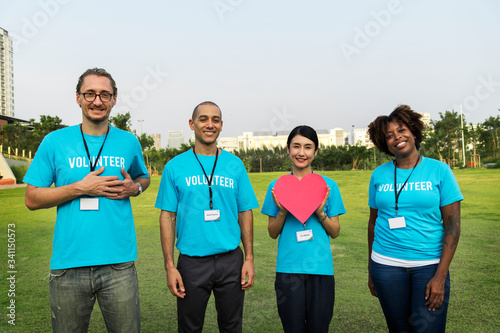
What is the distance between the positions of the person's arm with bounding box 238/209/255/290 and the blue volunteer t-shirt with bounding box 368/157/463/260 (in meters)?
0.85

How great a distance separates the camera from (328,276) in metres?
2.32

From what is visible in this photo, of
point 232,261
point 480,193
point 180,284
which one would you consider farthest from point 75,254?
point 480,193

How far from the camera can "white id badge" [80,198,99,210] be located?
2087mm

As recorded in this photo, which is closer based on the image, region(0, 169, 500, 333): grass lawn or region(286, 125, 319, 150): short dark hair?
region(286, 125, 319, 150): short dark hair

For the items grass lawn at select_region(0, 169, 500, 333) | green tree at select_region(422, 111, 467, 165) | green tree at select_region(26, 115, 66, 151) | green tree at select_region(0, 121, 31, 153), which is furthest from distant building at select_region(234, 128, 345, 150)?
grass lawn at select_region(0, 169, 500, 333)

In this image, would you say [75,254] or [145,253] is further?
[145,253]

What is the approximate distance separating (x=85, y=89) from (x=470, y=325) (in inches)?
153

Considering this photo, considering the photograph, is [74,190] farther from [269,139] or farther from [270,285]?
[269,139]

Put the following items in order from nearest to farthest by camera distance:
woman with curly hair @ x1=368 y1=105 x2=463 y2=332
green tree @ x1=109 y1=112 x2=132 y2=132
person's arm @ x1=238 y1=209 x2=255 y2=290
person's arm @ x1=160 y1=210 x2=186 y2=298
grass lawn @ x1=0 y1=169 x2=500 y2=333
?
woman with curly hair @ x1=368 y1=105 x2=463 y2=332 → person's arm @ x1=160 y1=210 x2=186 y2=298 → person's arm @ x1=238 y1=209 x2=255 y2=290 → grass lawn @ x1=0 y1=169 x2=500 y2=333 → green tree @ x1=109 y1=112 x2=132 y2=132

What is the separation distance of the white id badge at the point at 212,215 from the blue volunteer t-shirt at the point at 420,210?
3.52 feet

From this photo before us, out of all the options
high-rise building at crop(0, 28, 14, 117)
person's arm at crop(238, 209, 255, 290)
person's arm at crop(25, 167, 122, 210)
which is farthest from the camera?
high-rise building at crop(0, 28, 14, 117)

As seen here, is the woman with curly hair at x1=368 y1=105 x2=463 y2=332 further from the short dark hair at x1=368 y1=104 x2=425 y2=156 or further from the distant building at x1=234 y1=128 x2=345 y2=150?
the distant building at x1=234 y1=128 x2=345 y2=150

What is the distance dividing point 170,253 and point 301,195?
0.92 meters

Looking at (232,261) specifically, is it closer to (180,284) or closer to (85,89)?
(180,284)
